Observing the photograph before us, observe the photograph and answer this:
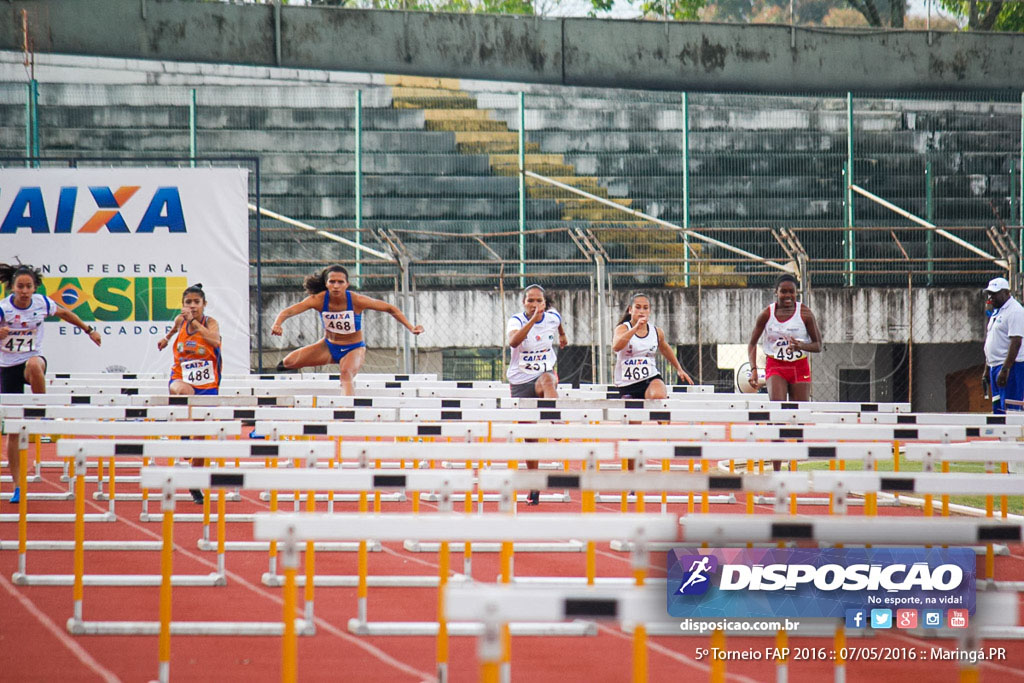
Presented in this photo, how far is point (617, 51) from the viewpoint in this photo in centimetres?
2727

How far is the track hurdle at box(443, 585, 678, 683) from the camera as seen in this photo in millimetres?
3131

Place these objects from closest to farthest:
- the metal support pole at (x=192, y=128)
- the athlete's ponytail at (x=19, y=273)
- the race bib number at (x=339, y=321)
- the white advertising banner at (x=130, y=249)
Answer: the athlete's ponytail at (x=19, y=273)
the race bib number at (x=339, y=321)
the white advertising banner at (x=130, y=249)
the metal support pole at (x=192, y=128)

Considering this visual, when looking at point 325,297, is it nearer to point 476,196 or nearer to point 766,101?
point 476,196

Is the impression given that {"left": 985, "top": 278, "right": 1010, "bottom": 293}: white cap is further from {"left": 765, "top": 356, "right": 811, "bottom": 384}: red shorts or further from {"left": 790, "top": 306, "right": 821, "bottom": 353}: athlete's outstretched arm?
{"left": 765, "top": 356, "right": 811, "bottom": 384}: red shorts

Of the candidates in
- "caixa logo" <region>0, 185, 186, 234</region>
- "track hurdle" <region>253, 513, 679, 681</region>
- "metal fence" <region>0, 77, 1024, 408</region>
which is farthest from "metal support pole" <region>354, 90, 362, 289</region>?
"track hurdle" <region>253, 513, 679, 681</region>

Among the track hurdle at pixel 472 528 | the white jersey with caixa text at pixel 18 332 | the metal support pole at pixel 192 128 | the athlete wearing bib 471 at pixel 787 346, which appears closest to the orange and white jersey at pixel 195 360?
the white jersey with caixa text at pixel 18 332

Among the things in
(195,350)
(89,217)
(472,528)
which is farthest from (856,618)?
(89,217)

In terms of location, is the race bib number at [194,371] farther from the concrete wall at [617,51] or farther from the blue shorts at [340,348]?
the concrete wall at [617,51]

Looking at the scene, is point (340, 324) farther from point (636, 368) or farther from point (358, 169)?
point (358, 169)

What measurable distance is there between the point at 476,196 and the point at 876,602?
19.7m

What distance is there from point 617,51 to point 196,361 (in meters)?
18.3

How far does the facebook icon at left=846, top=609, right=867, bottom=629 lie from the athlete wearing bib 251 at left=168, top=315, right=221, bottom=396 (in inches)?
300

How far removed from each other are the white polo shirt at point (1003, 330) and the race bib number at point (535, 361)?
5.35 metres

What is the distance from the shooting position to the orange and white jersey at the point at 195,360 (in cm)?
1095
